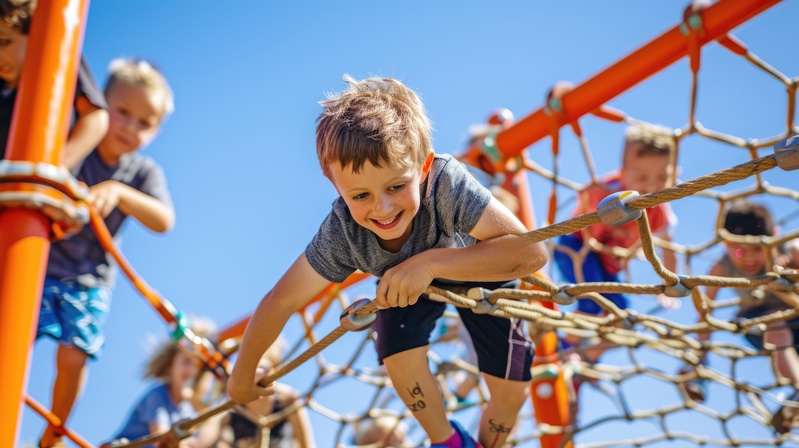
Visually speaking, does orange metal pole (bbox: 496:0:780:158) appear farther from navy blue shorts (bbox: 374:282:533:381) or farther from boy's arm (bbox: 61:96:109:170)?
boy's arm (bbox: 61:96:109:170)

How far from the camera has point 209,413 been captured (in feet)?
5.59

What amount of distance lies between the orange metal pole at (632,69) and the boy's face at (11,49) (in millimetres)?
1258

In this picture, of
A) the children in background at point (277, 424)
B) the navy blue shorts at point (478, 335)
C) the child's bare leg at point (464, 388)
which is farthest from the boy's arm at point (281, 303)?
the child's bare leg at point (464, 388)

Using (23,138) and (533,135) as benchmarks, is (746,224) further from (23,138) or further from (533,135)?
(23,138)

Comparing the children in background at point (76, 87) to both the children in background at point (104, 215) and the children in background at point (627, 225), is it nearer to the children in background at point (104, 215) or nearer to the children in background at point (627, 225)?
the children in background at point (104, 215)

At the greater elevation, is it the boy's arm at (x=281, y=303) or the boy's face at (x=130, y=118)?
the boy's face at (x=130, y=118)

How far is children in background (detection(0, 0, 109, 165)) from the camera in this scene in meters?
1.81

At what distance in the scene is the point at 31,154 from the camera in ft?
4.47

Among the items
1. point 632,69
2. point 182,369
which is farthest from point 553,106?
point 182,369

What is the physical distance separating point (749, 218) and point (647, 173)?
0.34 meters

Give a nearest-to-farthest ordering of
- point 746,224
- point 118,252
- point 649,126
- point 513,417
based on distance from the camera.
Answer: point 513,417
point 118,252
point 649,126
point 746,224

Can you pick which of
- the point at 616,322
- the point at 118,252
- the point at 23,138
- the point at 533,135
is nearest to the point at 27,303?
the point at 23,138

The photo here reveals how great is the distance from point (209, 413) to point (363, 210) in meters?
0.71

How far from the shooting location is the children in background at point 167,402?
2678mm
